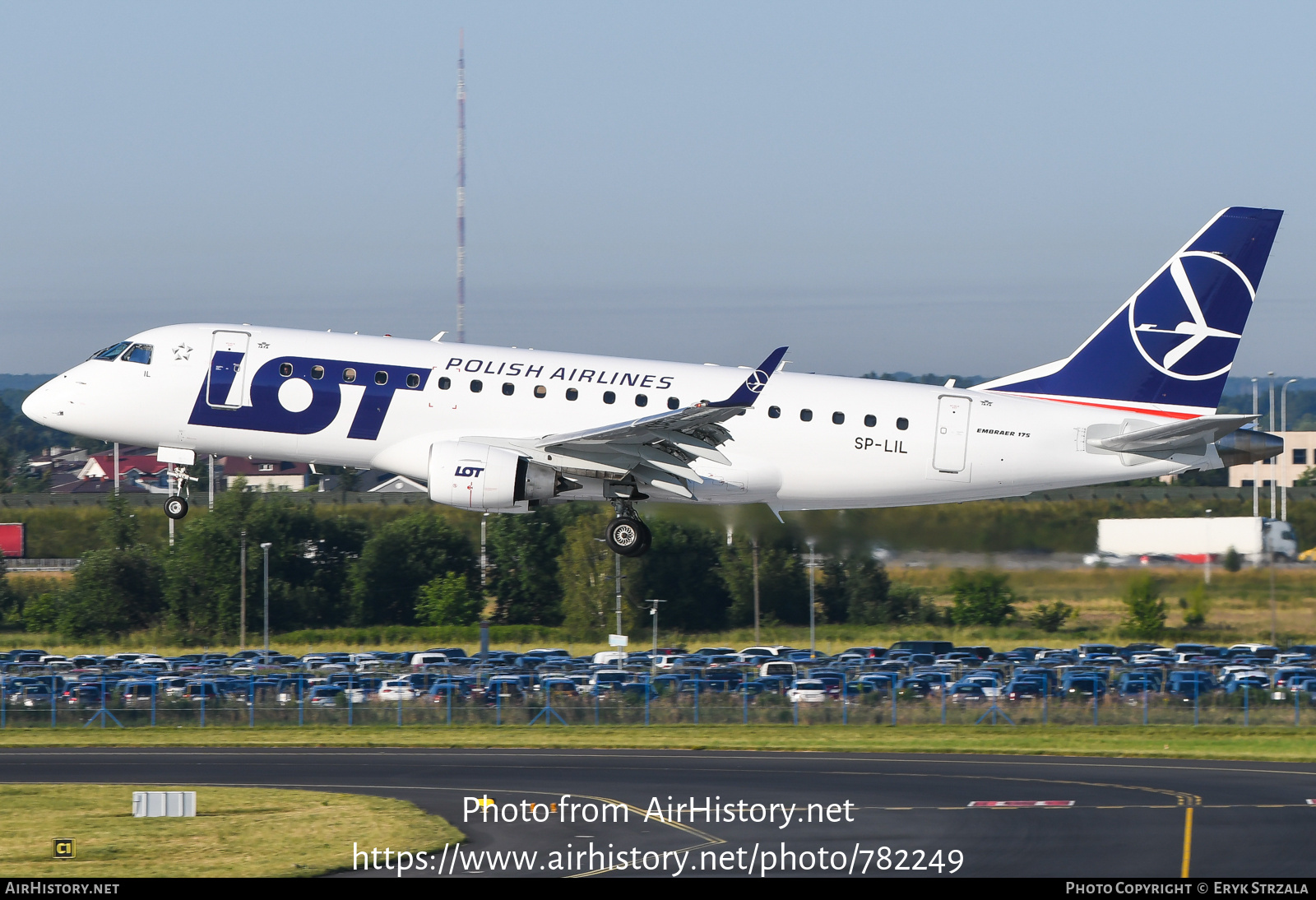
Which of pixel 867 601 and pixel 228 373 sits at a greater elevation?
pixel 228 373

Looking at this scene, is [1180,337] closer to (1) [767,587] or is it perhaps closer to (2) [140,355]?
(2) [140,355]

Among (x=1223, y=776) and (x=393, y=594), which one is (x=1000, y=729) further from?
(x=393, y=594)

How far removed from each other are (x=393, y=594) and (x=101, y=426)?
64.9 m

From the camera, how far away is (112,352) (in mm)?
39031

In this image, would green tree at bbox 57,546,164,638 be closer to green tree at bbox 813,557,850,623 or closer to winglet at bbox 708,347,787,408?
green tree at bbox 813,557,850,623

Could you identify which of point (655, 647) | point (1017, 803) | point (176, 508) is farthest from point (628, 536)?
point (655, 647)

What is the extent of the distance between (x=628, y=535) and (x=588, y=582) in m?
56.7

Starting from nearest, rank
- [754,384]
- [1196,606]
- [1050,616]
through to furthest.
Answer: [754,384] → [1196,606] → [1050,616]

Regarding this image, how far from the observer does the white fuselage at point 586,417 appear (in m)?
37.2

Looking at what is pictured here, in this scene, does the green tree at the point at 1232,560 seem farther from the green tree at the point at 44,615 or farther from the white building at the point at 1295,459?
the white building at the point at 1295,459

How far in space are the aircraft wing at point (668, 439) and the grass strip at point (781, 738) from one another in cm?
1515

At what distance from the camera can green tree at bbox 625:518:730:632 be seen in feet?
292

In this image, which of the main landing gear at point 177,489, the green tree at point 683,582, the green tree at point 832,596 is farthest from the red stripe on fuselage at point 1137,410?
the green tree at point 683,582

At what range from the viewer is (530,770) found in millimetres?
43781
